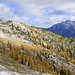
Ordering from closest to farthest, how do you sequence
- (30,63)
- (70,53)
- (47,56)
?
(30,63)
(47,56)
(70,53)

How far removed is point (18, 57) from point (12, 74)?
398 cm

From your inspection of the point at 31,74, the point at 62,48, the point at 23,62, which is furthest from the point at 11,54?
the point at 62,48

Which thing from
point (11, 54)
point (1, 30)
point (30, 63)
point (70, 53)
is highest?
point (1, 30)

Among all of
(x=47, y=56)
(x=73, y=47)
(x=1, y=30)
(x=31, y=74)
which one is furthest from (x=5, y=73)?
(x=73, y=47)

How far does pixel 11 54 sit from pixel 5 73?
4.80 m

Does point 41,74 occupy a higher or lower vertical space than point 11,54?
lower

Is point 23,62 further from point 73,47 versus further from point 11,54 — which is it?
point 73,47

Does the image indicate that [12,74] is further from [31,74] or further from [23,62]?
[23,62]

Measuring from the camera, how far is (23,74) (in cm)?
738

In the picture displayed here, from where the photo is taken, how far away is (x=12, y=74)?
660cm

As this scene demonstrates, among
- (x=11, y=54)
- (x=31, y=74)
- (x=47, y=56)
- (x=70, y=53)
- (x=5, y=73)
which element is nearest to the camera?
(x=5, y=73)

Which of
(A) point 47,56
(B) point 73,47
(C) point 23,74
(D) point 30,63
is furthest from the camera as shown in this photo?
(B) point 73,47

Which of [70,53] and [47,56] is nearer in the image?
[47,56]

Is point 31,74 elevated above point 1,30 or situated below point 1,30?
below
